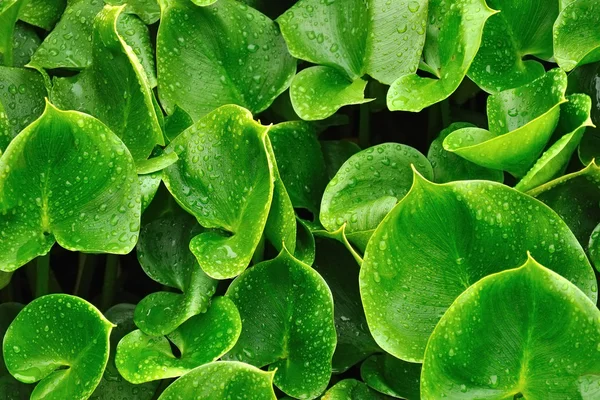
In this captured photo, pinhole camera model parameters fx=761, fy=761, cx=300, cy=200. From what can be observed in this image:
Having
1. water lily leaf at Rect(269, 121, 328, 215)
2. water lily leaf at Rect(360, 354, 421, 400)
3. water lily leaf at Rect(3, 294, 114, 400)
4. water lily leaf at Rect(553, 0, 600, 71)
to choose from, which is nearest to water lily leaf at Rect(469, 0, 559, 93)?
water lily leaf at Rect(553, 0, 600, 71)

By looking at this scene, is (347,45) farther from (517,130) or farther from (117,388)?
(117,388)

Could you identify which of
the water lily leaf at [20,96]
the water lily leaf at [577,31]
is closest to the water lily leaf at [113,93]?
the water lily leaf at [20,96]

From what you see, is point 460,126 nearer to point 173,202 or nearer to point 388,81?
point 388,81

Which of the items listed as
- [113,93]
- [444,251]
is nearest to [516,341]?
[444,251]

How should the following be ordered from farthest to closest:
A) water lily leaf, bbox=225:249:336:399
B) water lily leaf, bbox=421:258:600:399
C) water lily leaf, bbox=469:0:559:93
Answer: water lily leaf, bbox=469:0:559:93 < water lily leaf, bbox=225:249:336:399 < water lily leaf, bbox=421:258:600:399

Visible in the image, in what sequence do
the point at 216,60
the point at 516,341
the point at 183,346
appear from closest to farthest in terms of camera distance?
the point at 516,341 < the point at 183,346 < the point at 216,60

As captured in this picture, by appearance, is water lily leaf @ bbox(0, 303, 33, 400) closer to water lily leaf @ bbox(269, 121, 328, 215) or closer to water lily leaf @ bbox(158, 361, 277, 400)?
water lily leaf @ bbox(158, 361, 277, 400)

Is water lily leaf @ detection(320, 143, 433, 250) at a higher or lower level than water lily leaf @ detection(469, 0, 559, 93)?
lower

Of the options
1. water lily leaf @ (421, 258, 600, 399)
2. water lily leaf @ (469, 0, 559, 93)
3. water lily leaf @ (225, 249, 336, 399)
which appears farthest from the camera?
water lily leaf @ (469, 0, 559, 93)
